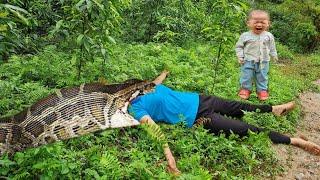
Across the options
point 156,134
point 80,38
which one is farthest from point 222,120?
point 80,38

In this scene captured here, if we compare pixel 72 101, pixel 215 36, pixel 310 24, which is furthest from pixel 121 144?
pixel 310 24

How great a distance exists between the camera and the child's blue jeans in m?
7.11

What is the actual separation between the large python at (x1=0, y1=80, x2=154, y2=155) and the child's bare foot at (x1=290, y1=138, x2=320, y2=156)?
213 cm

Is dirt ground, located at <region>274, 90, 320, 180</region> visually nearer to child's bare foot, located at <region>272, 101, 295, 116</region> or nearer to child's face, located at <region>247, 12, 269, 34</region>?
child's bare foot, located at <region>272, 101, 295, 116</region>

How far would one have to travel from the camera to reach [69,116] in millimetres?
4781

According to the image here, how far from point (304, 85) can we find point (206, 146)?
450 centimetres

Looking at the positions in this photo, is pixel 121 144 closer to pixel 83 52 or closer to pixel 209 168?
pixel 209 168

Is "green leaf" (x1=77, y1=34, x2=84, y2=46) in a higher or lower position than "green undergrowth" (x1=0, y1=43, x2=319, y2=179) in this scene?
higher

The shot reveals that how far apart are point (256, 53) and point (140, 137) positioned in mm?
2919

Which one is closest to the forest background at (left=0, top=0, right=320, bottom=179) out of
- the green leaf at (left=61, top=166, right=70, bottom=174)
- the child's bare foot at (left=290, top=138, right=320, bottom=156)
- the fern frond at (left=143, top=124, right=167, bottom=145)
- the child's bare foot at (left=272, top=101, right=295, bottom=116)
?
the green leaf at (left=61, top=166, right=70, bottom=174)

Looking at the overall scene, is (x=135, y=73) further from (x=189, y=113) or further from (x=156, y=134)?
(x=156, y=134)

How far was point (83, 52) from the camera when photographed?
6.22m

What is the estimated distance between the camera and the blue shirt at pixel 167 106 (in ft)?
17.1

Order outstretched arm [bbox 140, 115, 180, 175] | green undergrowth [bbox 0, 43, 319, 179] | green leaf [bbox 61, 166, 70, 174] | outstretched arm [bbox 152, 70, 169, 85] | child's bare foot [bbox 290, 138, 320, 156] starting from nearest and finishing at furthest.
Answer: green leaf [bbox 61, 166, 70, 174] < green undergrowth [bbox 0, 43, 319, 179] < outstretched arm [bbox 140, 115, 180, 175] < child's bare foot [bbox 290, 138, 320, 156] < outstretched arm [bbox 152, 70, 169, 85]
